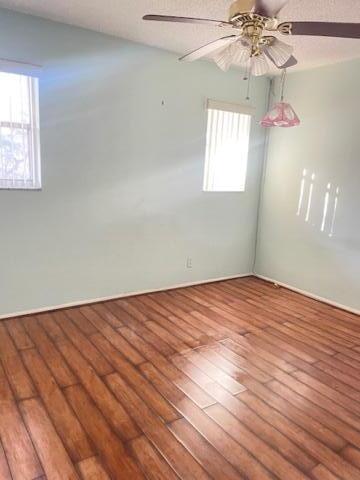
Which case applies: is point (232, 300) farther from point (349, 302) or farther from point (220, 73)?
point (220, 73)

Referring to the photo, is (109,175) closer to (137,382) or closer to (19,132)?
(19,132)

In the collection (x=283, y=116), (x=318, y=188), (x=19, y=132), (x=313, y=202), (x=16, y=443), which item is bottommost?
(x=16, y=443)

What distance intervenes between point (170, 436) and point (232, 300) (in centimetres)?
222

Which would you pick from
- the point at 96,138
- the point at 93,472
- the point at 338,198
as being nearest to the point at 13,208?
the point at 96,138

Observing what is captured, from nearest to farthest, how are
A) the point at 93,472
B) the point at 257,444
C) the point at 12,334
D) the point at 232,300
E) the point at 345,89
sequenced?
the point at 93,472 < the point at 257,444 < the point at 12,334 < the point at 345,89 < the point at 232,300

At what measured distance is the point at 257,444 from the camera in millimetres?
1798

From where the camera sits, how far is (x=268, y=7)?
→ 5.06 feet

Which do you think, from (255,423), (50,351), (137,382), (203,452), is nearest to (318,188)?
(255,423)

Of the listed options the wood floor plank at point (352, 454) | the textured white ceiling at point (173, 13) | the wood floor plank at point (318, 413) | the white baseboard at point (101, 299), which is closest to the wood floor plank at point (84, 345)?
the white baseboard at point (101, 299)

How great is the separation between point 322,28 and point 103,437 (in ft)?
7.61

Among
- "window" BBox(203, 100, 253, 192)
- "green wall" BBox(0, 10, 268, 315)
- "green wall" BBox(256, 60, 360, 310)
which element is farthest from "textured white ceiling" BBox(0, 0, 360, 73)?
"window" BBox(203, 100, 253, 192)

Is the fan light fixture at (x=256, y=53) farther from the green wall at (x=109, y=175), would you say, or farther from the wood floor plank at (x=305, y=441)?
the wood floor plank at (x=305, y=441)

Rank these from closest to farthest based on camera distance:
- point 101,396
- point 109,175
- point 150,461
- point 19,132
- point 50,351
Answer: point 150,461, point 101,396, point 50,351, point 19,132, point 109,175

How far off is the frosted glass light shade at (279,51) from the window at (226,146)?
203 centimetres
